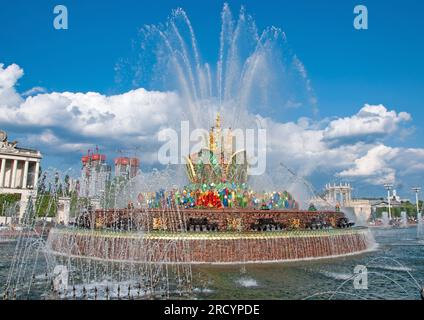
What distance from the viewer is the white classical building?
90250 mm

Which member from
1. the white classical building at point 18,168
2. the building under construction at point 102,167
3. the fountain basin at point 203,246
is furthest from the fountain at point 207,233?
the building under construction at point 102,167

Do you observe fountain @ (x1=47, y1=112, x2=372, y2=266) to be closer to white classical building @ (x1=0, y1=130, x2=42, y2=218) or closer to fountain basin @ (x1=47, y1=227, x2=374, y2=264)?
fountain basin @ (x1=47, y1=227, x2=374, y2=264)

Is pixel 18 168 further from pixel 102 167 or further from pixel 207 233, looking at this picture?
pixel 207 233

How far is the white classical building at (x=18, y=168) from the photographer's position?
90.2 meters

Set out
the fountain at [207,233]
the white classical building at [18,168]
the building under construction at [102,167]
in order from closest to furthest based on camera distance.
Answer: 1. the fountain at [207,233]
2. the white classical building at [18,168]
3. the building under construction at [102,167]

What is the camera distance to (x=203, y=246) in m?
23.0

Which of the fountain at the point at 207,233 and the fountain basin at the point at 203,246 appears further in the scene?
the fountain at the point at 207,233

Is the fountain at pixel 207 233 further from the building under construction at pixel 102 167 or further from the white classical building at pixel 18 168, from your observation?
the building under construction at pixel 102 167

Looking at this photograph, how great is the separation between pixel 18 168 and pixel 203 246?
88.9 metres

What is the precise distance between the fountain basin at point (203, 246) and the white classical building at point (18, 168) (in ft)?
237

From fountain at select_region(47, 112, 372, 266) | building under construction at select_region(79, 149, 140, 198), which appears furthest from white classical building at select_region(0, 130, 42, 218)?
fountain at select_region(47, 112, 372, 266)

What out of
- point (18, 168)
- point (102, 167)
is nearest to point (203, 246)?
point (18, 168)
